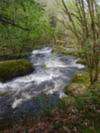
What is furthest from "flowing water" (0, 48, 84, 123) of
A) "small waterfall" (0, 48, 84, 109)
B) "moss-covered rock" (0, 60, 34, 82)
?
"moss-covered rock" (0, 60, 34, 82)

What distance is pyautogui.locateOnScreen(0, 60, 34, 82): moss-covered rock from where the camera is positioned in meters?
14.9

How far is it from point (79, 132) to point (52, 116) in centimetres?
119

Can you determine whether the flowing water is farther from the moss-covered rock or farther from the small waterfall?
the moss-covered rock

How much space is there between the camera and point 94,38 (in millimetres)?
9984

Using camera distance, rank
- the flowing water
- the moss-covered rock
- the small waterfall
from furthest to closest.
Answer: the moss-covered rock → the small waterfall → the flowing water

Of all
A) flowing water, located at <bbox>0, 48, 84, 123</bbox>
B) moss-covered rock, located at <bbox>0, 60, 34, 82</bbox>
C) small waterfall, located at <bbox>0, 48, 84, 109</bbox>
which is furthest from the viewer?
moss-covered rock, located at <bbox>0, 60, 34, 82</bbox>

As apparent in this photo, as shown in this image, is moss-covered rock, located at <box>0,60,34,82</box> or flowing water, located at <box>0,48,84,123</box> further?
moss-covered rock, located at <box>0,60,34,82</box>

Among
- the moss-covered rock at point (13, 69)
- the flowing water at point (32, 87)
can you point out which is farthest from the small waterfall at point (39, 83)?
the moss-covered rock at point (13, 69)

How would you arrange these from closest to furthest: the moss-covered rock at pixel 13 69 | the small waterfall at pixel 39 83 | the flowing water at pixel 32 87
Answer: the flowing water at pixel 32 87 < the small waterfall at pixel 39 83 < the moss-covered rock at pixel 13 69

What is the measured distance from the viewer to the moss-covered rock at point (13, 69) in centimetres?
1486

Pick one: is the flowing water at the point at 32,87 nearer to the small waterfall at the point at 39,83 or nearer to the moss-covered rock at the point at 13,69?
the small waterfall at the point at 39,83

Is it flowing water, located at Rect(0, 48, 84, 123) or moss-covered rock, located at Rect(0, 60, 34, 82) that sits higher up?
moss-covered rock, located at Rect(0, 60, 34, 82)

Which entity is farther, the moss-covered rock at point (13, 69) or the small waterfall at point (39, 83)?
the moss-covered rock at point (13, 69)

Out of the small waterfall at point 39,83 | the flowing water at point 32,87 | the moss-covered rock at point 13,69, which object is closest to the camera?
the flowing water at point 32,87
